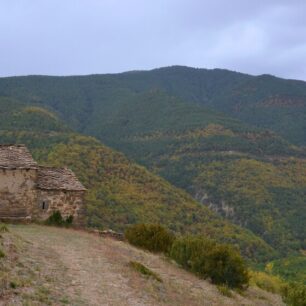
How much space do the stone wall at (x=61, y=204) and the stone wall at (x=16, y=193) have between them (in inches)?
13.9

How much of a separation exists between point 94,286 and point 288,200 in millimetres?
53200

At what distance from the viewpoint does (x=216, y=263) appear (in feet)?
57.9

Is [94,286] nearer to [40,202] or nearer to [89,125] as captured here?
[40,202]

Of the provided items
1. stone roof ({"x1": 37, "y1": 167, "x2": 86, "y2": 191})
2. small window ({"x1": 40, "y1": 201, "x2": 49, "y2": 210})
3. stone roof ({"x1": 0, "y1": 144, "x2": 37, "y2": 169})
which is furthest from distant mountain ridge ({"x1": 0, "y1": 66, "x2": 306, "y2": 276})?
small window ({"x1": 40, "y1": 201, "x2": 49, "y2": 210})

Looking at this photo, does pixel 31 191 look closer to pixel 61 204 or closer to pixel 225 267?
pixel 61 204

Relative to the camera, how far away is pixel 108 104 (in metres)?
126

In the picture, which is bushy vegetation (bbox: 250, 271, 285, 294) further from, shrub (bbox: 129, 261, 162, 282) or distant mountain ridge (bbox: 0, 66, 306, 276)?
distant mountain ridge (bbox: 0, 66, 306, 276)

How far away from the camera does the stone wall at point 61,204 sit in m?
23.4

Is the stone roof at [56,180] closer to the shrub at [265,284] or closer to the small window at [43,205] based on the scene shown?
the small window at [43,205]

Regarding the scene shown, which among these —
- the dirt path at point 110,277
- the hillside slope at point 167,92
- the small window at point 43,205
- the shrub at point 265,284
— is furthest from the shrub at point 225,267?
the hillside slope at point 167,92

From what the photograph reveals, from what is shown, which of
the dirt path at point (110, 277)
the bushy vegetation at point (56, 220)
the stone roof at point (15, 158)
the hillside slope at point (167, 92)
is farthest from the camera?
the hillside slope at point (167, 92)

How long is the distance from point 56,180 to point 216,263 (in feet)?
30.9

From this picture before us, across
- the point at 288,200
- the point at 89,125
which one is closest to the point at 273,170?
the point at 288,200

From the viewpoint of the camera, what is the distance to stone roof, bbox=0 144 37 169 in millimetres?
22900
